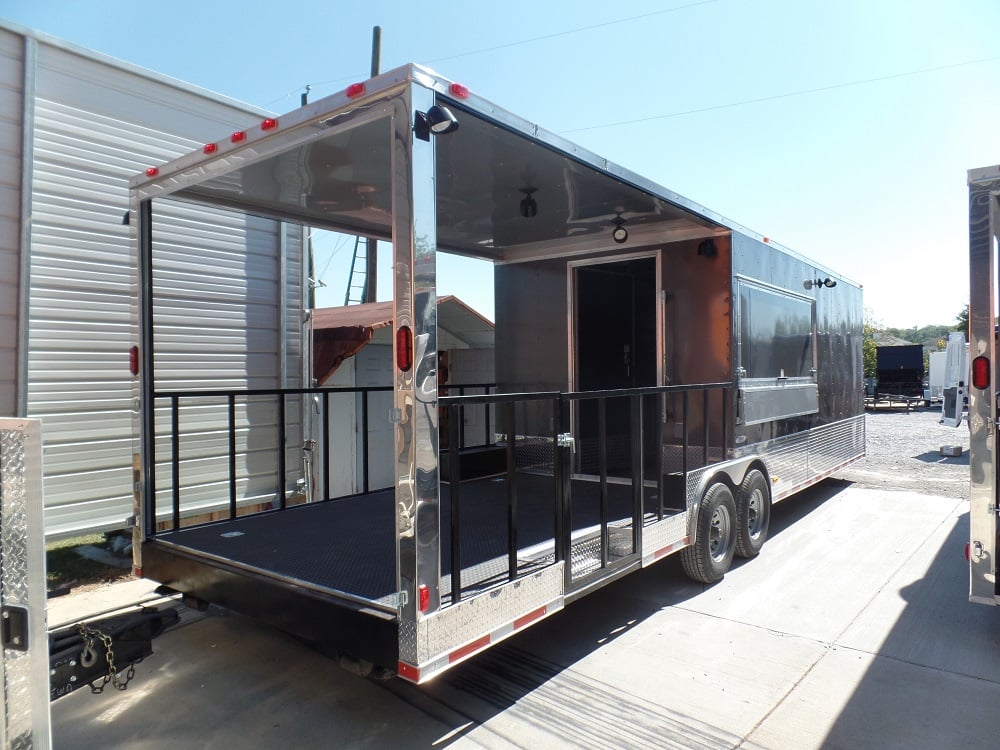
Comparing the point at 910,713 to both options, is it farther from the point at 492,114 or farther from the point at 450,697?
the point at 492,114

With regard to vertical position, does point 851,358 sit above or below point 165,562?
above

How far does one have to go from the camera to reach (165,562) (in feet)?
11.9

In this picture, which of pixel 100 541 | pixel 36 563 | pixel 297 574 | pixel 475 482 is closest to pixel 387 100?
pixel 36 563

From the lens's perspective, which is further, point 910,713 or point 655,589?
point 655,589

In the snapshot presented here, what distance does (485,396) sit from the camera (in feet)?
8.83

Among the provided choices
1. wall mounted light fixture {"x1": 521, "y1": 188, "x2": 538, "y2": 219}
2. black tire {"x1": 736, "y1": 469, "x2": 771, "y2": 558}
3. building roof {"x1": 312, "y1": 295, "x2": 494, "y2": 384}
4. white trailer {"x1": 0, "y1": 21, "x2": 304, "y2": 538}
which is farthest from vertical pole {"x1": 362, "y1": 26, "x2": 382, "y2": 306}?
black tire {"x1": 736, "y1": 469, "x2": 771, "y2": 558}

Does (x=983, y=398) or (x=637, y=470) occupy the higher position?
(x=983, y=398)

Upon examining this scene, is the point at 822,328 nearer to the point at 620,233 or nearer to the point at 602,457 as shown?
the point at 620,233

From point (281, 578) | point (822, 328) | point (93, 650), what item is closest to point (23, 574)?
point (93, 650)

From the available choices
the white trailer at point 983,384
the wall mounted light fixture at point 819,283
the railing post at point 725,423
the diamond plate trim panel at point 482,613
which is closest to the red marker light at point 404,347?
the diamond plate trim panel at point 482,613

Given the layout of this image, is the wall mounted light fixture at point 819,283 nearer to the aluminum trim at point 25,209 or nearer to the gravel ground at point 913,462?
the gravel ground at point 913,462

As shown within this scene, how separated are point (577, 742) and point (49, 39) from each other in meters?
5.89

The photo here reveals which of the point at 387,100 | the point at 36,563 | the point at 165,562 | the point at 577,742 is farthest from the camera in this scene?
the point at 165,562

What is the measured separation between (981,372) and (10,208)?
20.7 ft
